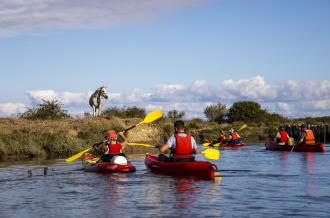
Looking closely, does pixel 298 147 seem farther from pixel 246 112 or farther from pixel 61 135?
pixel 246 112

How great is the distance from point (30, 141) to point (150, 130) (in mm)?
10878

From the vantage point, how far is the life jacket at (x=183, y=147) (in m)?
17.8

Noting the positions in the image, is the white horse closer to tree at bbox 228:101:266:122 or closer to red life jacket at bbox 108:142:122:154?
red life jacket at bbox 108:142:122:154

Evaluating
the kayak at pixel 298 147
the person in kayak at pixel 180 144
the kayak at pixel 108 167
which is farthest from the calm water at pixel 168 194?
the kayak at pixel 298 147

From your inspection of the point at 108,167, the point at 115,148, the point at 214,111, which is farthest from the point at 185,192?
the point at 214,111

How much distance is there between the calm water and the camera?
1191cm

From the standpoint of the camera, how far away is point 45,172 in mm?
19438

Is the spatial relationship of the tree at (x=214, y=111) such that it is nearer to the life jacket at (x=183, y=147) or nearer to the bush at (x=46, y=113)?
the bush at (x=46, y=113)

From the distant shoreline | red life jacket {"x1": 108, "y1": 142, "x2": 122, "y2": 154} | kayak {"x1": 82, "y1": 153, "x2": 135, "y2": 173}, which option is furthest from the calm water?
the distant shoreline

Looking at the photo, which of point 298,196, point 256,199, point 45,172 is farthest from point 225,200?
point 45,172

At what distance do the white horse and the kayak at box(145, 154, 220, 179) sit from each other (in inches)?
1017

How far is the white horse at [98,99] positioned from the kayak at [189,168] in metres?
25.8

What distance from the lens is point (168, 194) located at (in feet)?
46.9

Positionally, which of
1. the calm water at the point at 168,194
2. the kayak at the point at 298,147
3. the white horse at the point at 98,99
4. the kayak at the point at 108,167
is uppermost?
the white horse at the point at 98,99
